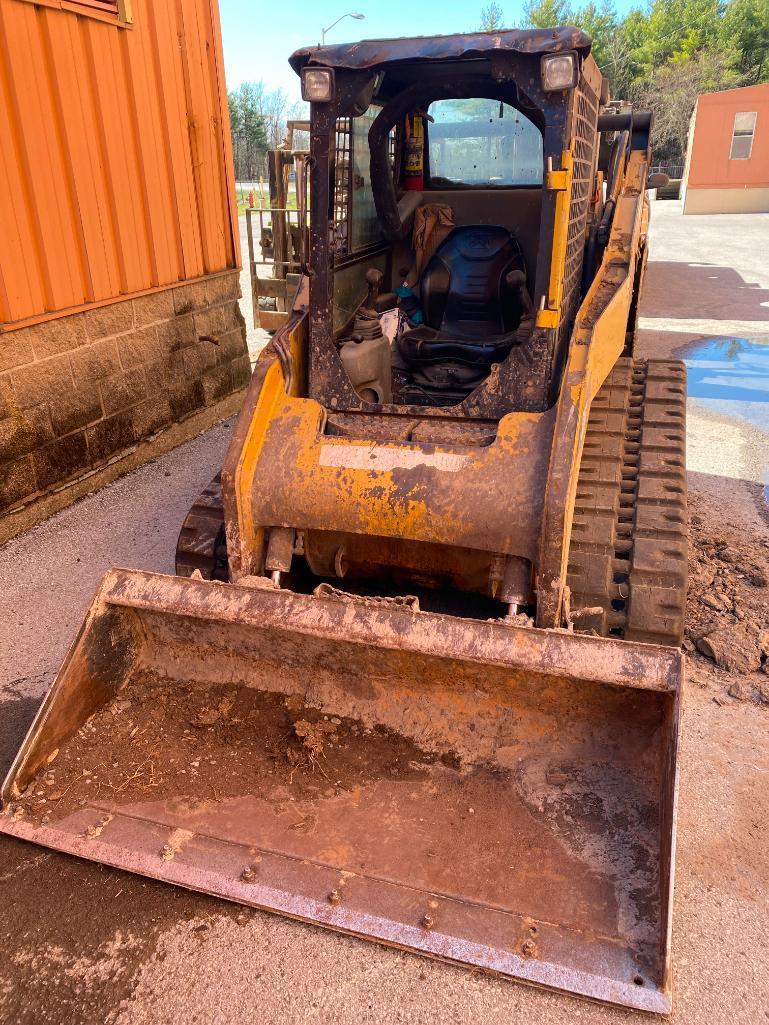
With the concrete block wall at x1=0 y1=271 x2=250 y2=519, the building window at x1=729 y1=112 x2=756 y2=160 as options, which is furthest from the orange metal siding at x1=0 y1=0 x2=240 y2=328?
the building window at x1=729 y1=112 x2=756 y2=160

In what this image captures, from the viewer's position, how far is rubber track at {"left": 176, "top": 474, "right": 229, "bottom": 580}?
414 centimetres

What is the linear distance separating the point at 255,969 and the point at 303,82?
361cm

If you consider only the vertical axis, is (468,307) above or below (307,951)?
above

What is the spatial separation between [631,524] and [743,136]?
105 ft

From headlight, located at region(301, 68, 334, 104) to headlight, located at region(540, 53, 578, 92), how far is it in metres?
0.97

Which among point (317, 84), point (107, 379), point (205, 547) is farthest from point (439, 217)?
point (107, 379)

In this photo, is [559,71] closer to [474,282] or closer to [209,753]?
[474,282]

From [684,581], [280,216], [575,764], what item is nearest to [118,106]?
[280,216]

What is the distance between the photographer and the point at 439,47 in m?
3.42

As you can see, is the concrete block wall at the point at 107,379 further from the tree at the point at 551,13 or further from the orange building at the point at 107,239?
the tree at the point at 551,13

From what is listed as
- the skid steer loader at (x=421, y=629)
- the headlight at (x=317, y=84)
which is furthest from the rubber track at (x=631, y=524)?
the headlight at (x=317, y=84)

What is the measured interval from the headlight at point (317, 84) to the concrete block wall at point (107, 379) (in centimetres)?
276

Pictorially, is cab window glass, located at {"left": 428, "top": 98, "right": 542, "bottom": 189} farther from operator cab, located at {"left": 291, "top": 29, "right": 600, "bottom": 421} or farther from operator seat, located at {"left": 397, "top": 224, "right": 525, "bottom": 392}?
operator seat, located at {"left": 397, "top": 224, "right": 525, "bottom": 392}

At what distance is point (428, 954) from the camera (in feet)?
8.03
